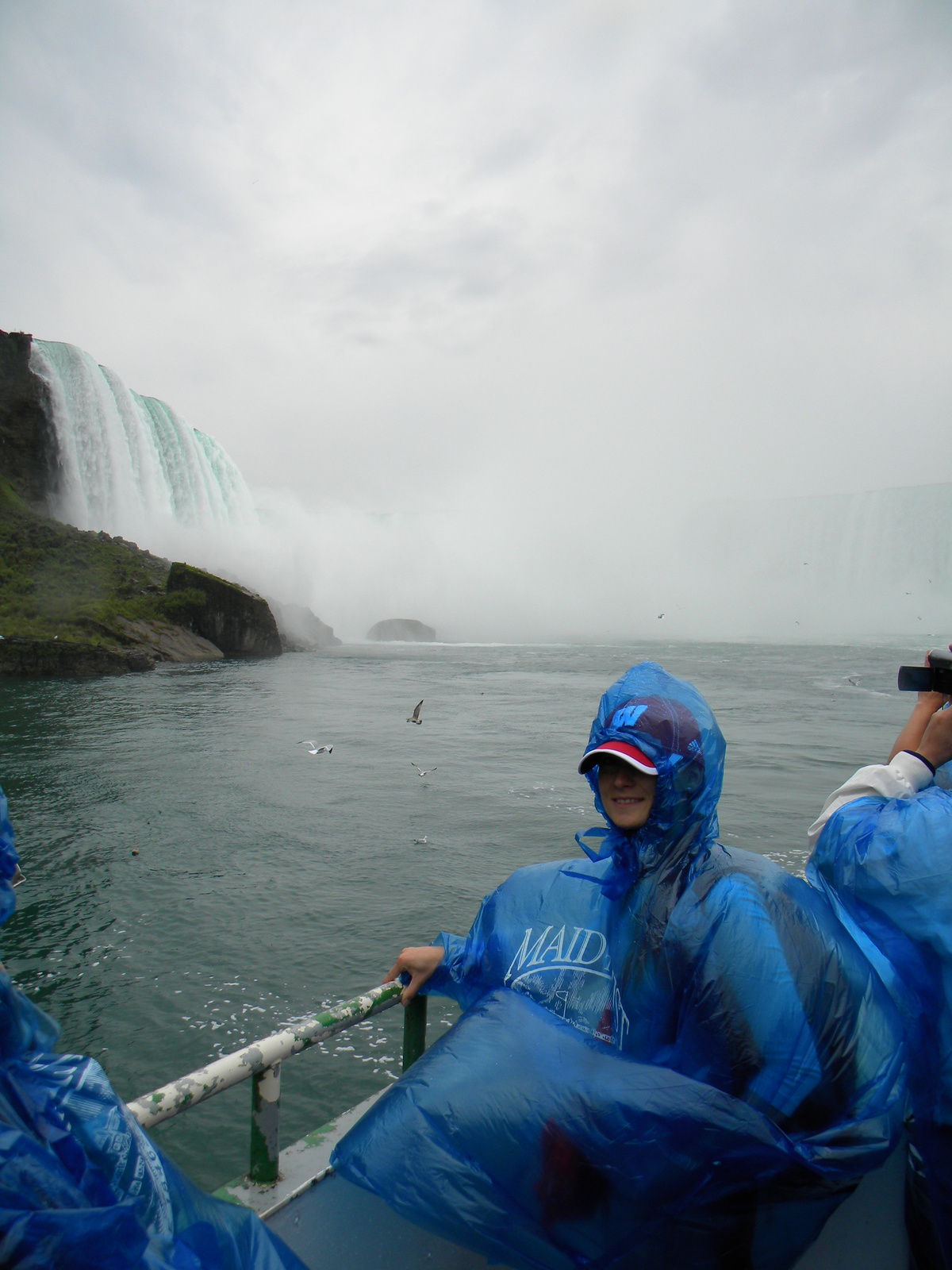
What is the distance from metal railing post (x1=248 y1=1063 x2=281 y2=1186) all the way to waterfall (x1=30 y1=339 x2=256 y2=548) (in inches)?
1766

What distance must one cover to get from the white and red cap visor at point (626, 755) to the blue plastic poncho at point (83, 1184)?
0.98 metres

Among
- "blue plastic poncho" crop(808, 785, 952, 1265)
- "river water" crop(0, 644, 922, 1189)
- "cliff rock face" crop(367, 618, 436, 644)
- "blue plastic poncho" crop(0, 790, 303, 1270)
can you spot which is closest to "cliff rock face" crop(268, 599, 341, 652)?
"cliff rock face" crop(367, 618, 436, 644)

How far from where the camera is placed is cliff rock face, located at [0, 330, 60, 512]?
39.2m

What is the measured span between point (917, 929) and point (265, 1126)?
5.10 feet

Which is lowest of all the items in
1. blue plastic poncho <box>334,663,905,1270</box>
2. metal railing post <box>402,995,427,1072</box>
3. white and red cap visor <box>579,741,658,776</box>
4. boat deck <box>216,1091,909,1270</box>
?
boat deck <box>216,1091,909,1270</box>

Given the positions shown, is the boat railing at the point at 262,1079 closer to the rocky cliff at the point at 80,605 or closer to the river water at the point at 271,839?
the river water at the point at 271,839

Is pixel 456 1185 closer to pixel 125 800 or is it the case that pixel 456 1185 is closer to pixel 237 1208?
pixel 237 1208

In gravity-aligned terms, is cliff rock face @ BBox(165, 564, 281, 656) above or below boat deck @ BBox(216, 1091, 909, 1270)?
above

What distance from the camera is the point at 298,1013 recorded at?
5.05 meters

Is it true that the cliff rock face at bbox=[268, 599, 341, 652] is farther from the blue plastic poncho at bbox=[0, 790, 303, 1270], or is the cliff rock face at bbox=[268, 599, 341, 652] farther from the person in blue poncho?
the blue plastic poncho at bbox=[0, 790, 303, 1270]

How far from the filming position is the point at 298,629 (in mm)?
42781

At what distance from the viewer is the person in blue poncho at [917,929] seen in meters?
1.49

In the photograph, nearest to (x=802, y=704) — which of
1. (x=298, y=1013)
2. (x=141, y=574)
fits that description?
(x=298, y=1013)

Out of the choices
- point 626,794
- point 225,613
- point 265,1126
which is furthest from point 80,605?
point 626,794
